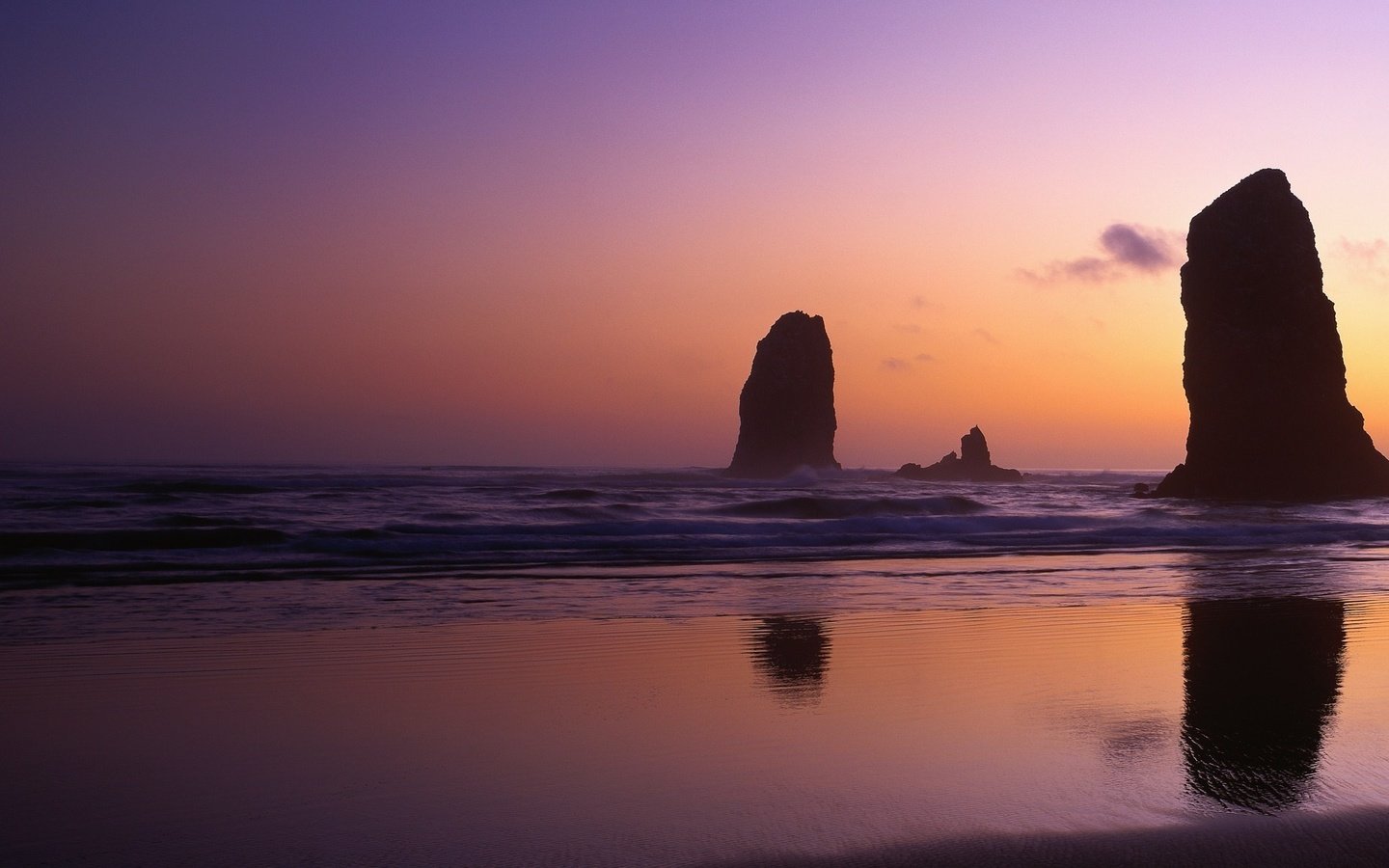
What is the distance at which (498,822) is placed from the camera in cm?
349

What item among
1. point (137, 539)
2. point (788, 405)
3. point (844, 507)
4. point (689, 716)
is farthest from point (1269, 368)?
point (788, 405)

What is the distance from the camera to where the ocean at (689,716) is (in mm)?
3418

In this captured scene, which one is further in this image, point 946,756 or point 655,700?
point 655,700

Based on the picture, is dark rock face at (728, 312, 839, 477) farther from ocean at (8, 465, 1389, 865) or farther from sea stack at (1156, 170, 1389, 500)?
ocean at (8, 465, 1389, 865)

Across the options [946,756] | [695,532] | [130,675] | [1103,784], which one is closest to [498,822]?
[946,756]

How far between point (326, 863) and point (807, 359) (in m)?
76.1

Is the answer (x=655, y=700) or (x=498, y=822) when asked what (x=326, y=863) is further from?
(x=655, y=700)

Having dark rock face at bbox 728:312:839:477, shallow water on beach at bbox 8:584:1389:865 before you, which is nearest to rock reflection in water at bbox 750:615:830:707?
shallow water on beach at bbox 8:584:1389:865

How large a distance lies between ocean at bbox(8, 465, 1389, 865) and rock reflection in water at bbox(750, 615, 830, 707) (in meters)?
0.04

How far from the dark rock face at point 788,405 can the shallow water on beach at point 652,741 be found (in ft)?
226

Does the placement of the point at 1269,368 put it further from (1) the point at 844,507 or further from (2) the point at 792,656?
Result: (2) the point at 792,656

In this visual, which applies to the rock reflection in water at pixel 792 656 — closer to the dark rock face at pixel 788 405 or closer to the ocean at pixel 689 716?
the ocean at pixel 689 716

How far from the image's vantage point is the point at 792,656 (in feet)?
23.2

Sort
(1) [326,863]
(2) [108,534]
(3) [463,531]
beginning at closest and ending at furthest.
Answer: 1. (1) [326,863]
2. (2) [108,534]
3. (3) [463,531]
